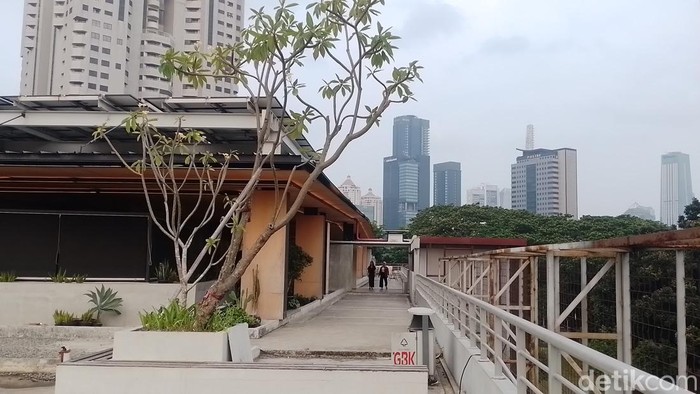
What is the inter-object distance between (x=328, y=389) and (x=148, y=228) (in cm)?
858

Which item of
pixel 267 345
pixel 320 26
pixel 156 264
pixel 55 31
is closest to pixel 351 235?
pixel 156 264

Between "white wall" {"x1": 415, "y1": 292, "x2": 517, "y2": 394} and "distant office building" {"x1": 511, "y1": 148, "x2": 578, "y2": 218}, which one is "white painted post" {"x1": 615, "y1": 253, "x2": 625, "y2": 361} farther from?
"distant office building" {"x1": 511, "y1": 148, "x2": 578, "y2": 218}

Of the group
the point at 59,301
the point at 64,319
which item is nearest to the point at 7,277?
the point at 59,301

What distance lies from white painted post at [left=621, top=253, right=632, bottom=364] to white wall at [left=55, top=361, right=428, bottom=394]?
1.86 meters

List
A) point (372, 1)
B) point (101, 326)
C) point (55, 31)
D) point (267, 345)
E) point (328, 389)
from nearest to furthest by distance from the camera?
point (328, 389)
point (372, 1)
point (267, 345)
point (101, 326)
point (55, 31)

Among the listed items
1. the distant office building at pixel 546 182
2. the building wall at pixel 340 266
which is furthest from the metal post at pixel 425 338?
the distant office building at pixel 546 182

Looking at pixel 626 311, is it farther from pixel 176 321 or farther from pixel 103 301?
pixel 103 301

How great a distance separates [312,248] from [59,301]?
8.70 meters

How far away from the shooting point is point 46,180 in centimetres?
1370

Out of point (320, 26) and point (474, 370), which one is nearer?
point (474, 370)

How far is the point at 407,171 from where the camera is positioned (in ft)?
449

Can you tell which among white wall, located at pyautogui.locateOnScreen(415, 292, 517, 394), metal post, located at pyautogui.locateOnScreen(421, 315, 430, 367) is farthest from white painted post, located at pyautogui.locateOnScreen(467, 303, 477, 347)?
metal post, located at pyautogui.locateOnScreen(421, 315, 430, 367)

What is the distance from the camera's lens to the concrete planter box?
6.66 meters

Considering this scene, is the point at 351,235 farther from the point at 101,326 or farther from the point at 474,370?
the point at 474,370
